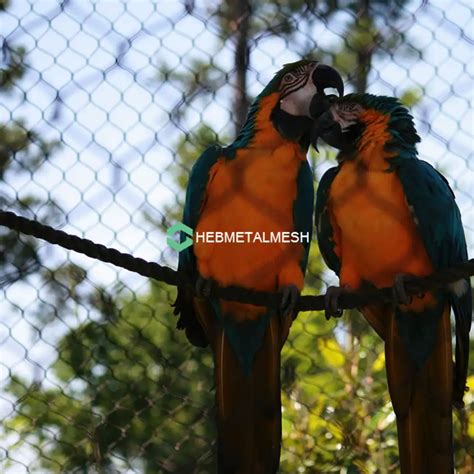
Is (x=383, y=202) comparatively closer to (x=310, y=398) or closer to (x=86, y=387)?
(x=310, y=398)

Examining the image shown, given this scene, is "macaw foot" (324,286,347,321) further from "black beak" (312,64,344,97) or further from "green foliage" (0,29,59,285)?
"green foliage" (0,29,59,285)

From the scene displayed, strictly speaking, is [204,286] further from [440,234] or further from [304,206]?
[440,234]

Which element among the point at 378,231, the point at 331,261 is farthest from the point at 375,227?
the point at 331,261

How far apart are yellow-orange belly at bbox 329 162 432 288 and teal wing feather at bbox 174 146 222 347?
17 cm

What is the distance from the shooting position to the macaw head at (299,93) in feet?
3.77

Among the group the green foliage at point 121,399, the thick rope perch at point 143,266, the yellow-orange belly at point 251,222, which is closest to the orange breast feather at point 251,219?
the yellow-orange belly at point 251,222

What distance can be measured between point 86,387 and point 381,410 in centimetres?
64

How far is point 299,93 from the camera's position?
46.5 inches

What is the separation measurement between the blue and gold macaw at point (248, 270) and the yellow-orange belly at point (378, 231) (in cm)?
6

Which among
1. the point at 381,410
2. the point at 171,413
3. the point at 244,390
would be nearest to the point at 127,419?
the point at 171,413

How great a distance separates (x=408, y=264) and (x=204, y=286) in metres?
0.25

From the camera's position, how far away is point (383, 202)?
104 centimetres

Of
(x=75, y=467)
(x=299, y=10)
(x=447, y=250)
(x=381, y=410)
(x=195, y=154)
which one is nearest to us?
(x=447, y=250)

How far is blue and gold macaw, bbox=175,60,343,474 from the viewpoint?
1020 millimetres
